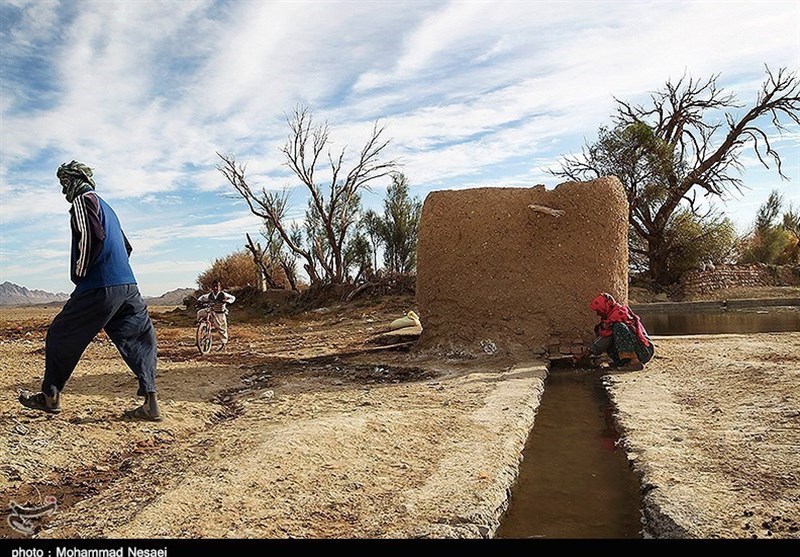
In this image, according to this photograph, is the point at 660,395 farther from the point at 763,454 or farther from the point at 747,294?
the point at 747,294

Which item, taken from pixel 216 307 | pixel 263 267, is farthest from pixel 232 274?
pixel 216 307

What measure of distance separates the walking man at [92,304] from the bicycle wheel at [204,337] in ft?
18.5

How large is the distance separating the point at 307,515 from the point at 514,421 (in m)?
2.28

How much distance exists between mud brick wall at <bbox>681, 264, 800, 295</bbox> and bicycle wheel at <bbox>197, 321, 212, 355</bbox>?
19.0 metres

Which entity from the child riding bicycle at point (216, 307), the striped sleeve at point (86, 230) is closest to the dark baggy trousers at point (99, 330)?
the striped sleeve at point (86, 230)

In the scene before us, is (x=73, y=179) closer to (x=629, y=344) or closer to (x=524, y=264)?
(x=524, y=264)

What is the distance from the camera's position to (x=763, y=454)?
12.3 feet

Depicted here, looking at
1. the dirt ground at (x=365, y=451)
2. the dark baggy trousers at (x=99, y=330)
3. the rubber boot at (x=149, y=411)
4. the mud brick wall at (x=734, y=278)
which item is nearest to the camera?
the dirt ground at (x=365, y=451)

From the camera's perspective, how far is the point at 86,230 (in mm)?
4430

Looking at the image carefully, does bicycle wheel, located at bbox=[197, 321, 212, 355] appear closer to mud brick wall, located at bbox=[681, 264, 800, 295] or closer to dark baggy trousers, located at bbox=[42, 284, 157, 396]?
dark baggy trousers, located at bbox=[42, 284, 157, 396]

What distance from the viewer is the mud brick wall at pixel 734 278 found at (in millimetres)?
23578

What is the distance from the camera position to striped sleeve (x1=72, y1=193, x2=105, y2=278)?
14.4ft

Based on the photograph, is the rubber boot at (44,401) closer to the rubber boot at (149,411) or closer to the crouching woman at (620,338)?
the rubber boot at (149,411)

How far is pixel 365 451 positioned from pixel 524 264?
5.21 m
